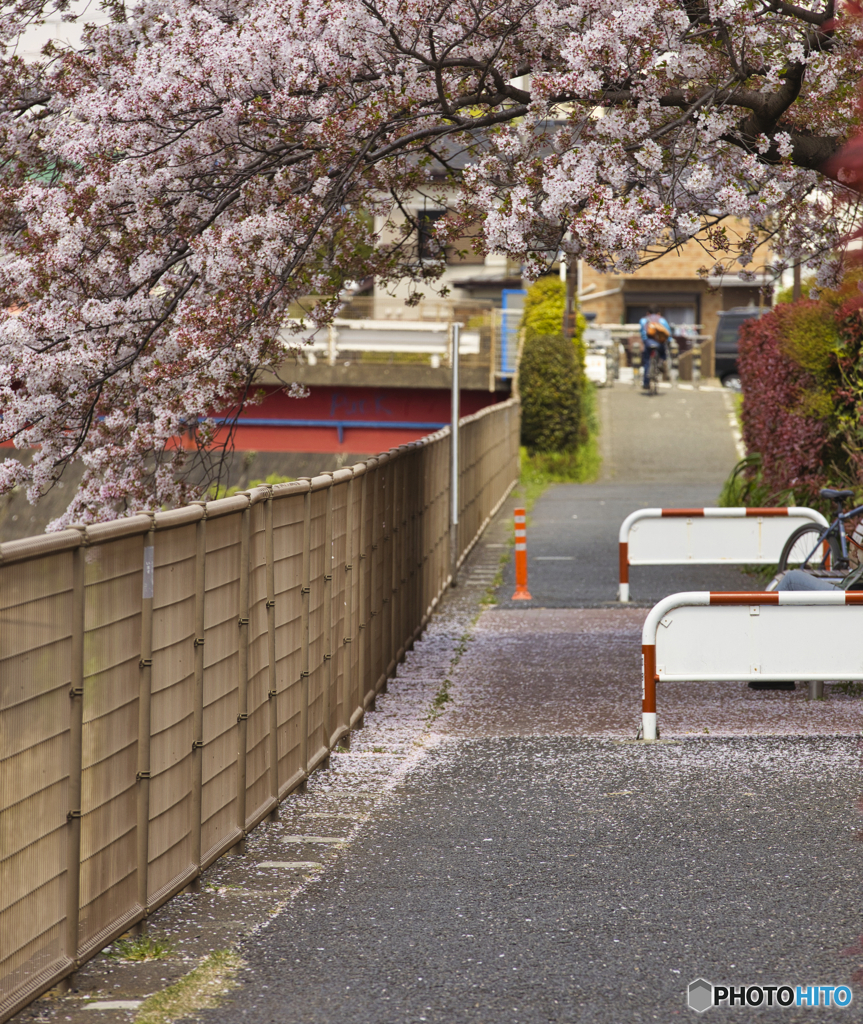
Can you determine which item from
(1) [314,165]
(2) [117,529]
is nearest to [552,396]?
(1) [314,165]

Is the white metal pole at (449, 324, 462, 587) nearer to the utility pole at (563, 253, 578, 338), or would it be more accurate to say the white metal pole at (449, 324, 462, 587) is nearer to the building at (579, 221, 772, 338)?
the utility pole at (563, 253, 578, 338)

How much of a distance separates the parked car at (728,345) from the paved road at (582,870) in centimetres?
3426

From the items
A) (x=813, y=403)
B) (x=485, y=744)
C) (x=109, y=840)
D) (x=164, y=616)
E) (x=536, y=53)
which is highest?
(x=536, y=53)

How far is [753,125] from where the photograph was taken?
8.52 m

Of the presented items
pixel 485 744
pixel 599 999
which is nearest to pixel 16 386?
pixel 485 744

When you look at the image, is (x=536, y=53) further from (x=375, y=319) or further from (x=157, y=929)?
(x=375, y=319)

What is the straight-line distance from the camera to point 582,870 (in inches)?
206

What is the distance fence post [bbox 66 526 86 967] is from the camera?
384 cm

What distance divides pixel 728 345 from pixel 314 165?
118 feet

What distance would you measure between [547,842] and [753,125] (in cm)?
503

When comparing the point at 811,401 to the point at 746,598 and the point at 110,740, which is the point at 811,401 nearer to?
the point at 746,598

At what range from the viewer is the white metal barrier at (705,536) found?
1205 cm

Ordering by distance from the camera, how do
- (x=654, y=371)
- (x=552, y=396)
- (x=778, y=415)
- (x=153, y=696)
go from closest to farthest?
(x=153, y=696), (x=778, y=415), (x=552, y=396), (x=654, y=371)

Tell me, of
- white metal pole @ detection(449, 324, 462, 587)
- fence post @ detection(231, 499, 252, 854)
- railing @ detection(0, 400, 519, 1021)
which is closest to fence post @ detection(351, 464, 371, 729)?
railing @ detection(0, 400, 519, 1021)
